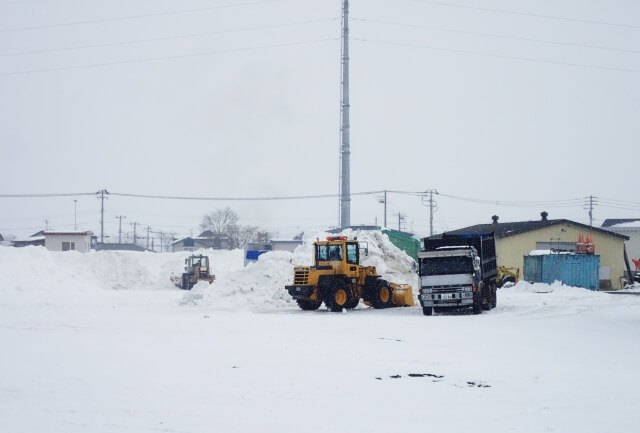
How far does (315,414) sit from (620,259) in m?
52.9

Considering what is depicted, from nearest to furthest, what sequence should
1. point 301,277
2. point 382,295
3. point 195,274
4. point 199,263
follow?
1. point 301,277
2. point 382,295
3. point 195,274
4. point 199,263

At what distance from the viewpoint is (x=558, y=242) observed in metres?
56.3

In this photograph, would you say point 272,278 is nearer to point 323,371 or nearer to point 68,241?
point 323,371

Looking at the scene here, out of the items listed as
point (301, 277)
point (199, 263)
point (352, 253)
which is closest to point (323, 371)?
point (301, 277)

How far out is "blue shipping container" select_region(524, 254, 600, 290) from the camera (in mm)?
46531

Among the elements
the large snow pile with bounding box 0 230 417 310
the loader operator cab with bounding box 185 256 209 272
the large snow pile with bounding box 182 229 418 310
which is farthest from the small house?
the large snow pile with bounding box 182 229 418 310

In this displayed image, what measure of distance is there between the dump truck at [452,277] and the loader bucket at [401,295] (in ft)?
10.7

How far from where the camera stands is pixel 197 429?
9102 millimetres

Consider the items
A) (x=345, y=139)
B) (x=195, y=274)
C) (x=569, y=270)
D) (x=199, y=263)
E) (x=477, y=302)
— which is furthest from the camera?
(x=199, y=263)

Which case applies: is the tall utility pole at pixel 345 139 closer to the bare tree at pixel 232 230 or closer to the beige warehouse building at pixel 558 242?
the beige warehouse building at pixel 558 242

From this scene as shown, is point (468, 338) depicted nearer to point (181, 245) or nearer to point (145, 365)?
point (145, 365)

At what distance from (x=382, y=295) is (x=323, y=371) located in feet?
60.0

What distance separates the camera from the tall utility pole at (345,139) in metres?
50.1

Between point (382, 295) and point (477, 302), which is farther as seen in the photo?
point (382, 295)
